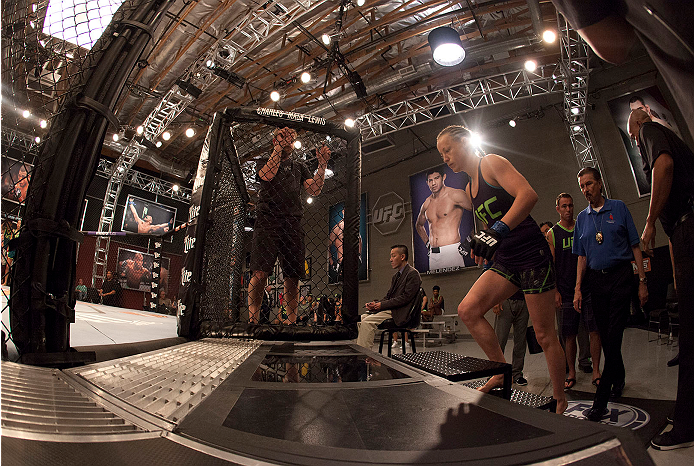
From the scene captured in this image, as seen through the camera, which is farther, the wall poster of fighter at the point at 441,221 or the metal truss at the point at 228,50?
the wall poster of fighter at the point at 441,221

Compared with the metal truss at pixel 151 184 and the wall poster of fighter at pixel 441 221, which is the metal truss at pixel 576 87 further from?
the metal truss at pixel 151 184

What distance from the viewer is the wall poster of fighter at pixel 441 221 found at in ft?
29.0

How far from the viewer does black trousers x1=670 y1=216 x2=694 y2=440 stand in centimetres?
126

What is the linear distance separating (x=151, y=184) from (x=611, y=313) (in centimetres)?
1346

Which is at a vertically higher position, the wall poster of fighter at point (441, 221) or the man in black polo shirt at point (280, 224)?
the wall poster of fighter at point (441, 221)

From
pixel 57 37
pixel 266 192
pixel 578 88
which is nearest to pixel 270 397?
pixel 57 37

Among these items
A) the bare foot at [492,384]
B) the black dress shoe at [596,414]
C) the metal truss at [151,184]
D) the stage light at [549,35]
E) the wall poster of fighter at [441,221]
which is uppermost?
the stage light at [549,35]

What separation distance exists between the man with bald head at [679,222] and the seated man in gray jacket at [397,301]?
68.9 inches

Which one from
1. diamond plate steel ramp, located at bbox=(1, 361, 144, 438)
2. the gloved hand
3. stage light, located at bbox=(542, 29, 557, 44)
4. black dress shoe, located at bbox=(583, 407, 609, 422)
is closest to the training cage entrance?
the gloved hand

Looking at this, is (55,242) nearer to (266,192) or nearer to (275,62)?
(266,192)

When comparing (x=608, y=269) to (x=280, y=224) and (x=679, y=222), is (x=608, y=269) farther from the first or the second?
(x=280, y=224)

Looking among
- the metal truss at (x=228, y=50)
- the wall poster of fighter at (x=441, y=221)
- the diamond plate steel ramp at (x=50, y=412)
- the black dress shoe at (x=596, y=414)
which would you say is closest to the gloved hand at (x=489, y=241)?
the black dress shoe at (x=596, y=414)

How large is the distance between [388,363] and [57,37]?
173 centimetres

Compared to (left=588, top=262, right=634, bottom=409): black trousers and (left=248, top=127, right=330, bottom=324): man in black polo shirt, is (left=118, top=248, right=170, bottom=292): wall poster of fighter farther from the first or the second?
(left=588, top=262, right=634, bottom=409): black trousers
